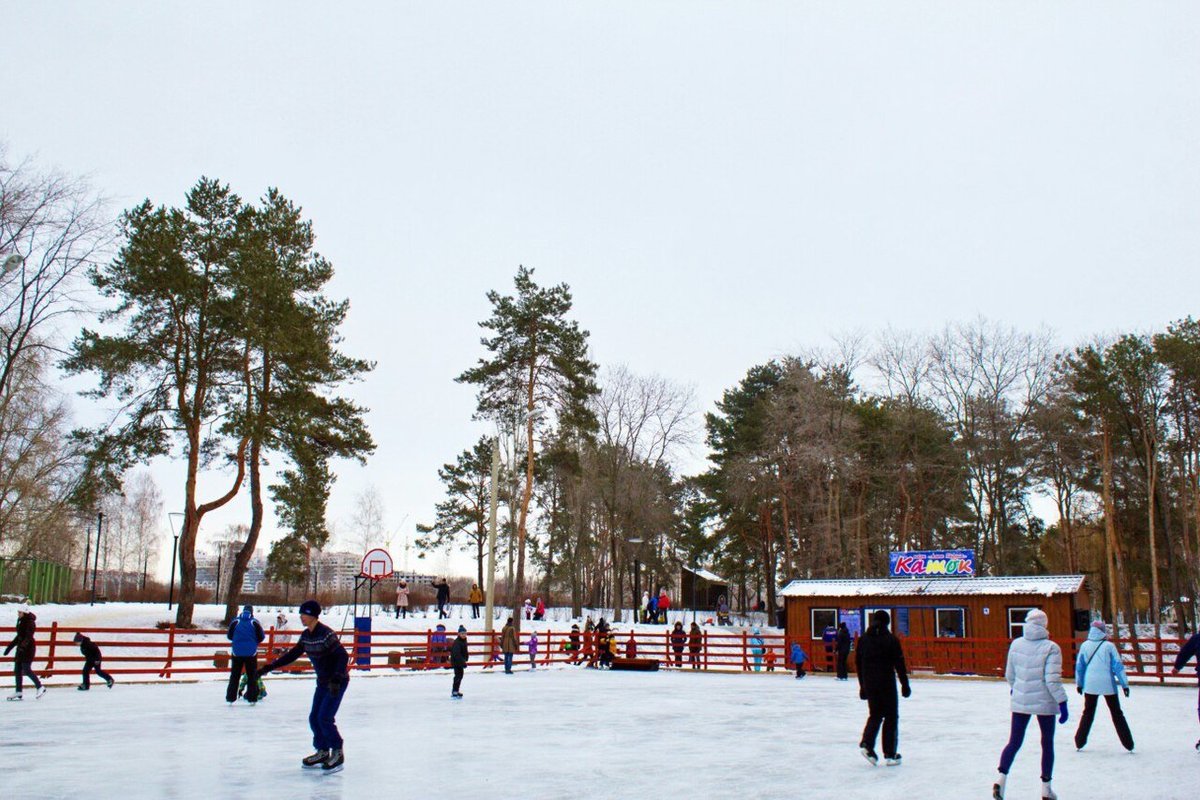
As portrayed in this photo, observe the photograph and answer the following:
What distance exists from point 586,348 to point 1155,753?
3416 cm

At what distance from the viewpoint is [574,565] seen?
5931cm

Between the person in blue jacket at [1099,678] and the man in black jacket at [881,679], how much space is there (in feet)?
8.63

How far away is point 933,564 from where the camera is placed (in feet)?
108

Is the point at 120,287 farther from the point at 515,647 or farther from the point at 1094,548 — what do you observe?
the point at 1094,548

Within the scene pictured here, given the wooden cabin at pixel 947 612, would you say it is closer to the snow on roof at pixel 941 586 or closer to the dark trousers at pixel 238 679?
the snow on roof at pixel 941 586

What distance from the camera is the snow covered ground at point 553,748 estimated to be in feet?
27.9

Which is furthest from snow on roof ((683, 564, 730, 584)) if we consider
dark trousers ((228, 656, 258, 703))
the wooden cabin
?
dark trousers ((228, 656, 258, 703))

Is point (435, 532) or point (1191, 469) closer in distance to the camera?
point (1191, 469)

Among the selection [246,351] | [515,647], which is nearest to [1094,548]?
[515,647]

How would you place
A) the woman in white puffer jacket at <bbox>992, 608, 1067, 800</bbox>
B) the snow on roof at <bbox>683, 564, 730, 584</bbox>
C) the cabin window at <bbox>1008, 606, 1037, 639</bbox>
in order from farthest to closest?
the snow on roof at <bbox>683, 564, 730, 584</bbox> → the cabin window at <bbox>1008, 606, 1037, 639</bbox> → the woman in white puffer jacket at <bbox>992, 608, 1067, 800</bbox>

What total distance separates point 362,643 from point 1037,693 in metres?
20.5

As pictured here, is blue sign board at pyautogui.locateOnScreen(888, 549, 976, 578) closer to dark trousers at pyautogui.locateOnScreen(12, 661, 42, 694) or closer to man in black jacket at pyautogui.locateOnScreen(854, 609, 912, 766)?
man in black jacket at pyautogui.locateOnScreen(854, 609, 912, 766)

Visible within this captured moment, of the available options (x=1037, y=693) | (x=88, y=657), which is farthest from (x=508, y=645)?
A: (x=1037, y=693)

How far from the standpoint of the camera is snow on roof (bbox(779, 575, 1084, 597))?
95.3ft
